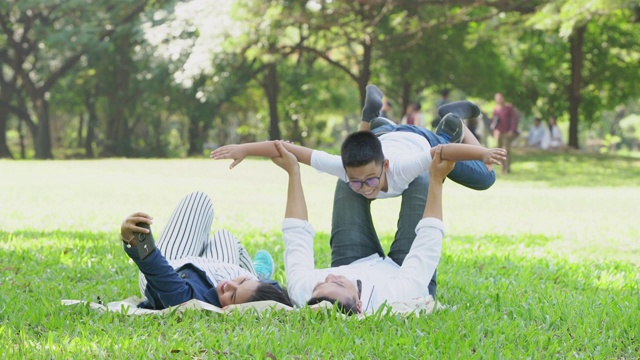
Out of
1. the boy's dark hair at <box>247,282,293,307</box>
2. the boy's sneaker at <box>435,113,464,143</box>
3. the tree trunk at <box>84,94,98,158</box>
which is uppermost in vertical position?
the tree trunk at <box>84,94,98,158</box>

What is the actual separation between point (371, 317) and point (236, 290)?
85 centimetres

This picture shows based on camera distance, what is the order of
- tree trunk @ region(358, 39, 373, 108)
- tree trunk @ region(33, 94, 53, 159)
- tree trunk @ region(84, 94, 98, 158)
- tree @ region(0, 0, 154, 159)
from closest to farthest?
tree trunk @ region(358, 39, 373, 108), tree @ region(0, 0, 154, 159), tree trunk @ region(33, 94, 53, 159), tree trunk @ region(84, 94, 98, 158)

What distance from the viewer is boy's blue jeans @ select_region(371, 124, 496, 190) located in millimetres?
5887

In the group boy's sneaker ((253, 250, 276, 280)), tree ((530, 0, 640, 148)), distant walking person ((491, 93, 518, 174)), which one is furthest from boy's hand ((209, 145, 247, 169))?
tree ((530, 0, 640, 148))

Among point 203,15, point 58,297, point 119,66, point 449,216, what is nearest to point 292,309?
point 58,297

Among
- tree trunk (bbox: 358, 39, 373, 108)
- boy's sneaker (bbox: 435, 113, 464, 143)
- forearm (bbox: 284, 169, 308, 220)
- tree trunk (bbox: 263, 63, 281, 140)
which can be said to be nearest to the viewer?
forearm (bbox: 284, 169, 308, 220)

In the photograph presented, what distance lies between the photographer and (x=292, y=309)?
4.85 m

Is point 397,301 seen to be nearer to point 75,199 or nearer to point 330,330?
point 330,330

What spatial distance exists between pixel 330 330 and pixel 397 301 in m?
0.74

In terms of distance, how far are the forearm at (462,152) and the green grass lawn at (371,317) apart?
930 mm

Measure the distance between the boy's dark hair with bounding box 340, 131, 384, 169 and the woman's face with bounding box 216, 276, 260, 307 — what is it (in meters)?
0.93

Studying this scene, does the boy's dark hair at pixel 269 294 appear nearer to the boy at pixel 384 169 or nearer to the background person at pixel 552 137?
the boy at pixel 384 169

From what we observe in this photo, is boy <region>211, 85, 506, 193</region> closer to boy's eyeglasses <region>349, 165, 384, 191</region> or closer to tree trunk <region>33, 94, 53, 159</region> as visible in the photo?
boy's eyeglasses <region>349, 165, 384, 191</region>

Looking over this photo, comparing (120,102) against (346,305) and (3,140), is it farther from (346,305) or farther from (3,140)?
(346,305)
